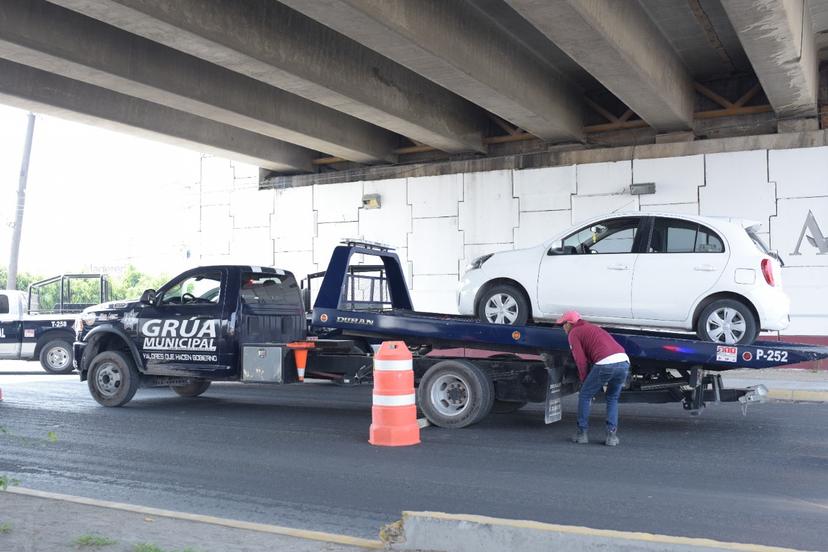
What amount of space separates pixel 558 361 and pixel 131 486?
16.3 ft

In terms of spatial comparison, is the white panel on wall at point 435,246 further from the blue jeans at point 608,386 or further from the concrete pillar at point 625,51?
the blue jeans at point 608,386

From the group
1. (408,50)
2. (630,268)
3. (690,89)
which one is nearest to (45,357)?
(408,50)

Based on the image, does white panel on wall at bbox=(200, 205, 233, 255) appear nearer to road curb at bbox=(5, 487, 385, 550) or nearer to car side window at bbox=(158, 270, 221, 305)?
car side window at bbox=(158, 270, 221, 305)

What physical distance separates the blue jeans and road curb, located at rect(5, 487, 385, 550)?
4083 millimetres

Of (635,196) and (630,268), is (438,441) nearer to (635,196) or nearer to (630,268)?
(630,268)

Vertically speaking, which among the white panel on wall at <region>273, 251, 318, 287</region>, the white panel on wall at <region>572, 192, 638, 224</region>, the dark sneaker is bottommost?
the dark sneaker

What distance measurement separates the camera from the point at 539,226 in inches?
786

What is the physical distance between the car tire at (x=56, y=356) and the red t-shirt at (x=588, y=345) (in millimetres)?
13584

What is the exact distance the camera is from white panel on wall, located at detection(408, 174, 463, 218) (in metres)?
21.0

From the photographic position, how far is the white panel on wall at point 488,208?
20312 millimetres

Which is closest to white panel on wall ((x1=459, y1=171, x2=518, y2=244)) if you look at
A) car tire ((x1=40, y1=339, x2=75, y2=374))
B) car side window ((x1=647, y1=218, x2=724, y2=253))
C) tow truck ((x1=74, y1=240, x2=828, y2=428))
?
tow truck ((x1=74, y1=240, x2=828, y2=428))

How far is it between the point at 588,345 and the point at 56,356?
45.7 feet

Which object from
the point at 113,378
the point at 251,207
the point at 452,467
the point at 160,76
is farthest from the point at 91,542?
the point at 251,207

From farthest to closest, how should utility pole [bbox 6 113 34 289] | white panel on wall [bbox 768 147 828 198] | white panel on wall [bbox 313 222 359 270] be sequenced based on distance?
utility pole [bbox 6 113 34 289]
white panel on wall [bbox 313 222 359 270]
white panel on wall [bbox 768 147 828 198]
